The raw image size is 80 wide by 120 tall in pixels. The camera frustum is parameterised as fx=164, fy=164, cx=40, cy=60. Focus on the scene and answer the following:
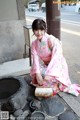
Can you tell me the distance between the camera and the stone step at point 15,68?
3.30 m

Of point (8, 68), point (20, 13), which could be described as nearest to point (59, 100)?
point (8, 68)

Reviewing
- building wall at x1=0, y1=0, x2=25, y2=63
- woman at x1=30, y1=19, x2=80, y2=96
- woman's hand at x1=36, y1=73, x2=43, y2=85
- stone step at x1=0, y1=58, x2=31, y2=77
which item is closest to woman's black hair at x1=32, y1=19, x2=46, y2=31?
woman at x1=30, y1=19, x2=80, y2=96

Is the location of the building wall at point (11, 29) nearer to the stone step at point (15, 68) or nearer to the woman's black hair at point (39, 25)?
the stone step at point (15, 68)

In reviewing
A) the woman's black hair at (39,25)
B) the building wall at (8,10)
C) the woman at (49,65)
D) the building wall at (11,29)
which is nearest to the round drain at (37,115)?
the woman at (49,65)

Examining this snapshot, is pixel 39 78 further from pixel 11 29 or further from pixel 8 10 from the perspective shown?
pixel 8 10

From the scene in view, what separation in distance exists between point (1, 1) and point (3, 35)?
0.76m

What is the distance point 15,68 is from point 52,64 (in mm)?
1174

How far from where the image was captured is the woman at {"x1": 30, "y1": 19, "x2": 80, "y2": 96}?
96.8 inches

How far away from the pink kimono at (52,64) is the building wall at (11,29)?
4.85ft

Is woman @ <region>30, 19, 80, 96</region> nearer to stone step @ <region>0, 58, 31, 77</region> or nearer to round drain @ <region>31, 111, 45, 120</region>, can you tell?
round drain @ <region>31, 111, 45, 120</region>

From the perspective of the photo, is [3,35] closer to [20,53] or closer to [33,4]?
[20,53]

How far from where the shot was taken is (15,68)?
136 inches

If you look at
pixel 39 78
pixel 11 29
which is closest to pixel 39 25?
pixel 39 78

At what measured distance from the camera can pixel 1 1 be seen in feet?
12.2
